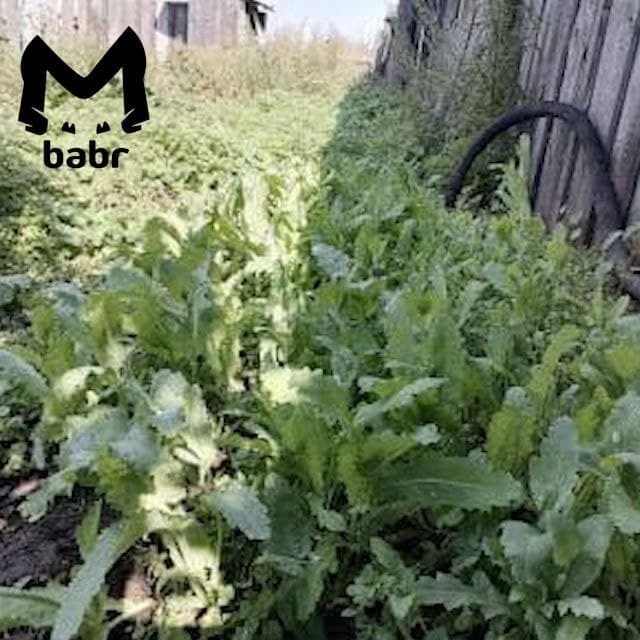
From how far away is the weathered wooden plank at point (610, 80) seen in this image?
2.59m

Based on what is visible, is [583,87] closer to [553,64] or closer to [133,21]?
[553,64]

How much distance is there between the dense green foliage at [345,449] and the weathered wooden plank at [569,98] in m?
0.98

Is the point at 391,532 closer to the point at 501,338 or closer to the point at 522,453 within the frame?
the point at 522,453

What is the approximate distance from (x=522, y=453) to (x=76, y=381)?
80 cm

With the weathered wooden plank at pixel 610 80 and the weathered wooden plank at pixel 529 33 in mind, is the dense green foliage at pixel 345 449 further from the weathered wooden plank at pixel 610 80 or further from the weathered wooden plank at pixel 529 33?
the weathered wooden plank at pixel 529 33

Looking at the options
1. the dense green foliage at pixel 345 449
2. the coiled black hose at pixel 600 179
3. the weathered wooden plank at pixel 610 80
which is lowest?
the dense green foliage at pixel 345 449

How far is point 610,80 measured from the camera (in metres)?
2.70

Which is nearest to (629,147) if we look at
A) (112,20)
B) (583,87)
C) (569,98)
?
(583,87)

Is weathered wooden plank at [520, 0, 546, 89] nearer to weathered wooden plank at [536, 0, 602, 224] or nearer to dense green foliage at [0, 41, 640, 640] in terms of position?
weathered wooden plank at [536, 0, 602, 224]

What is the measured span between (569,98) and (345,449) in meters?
2.33

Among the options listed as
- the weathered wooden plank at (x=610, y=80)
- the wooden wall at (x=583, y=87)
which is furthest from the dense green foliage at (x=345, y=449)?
the weathered wooden plank at (x=610, y=80)

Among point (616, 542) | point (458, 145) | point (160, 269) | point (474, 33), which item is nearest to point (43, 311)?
point (160, 269)

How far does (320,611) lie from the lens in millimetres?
1259

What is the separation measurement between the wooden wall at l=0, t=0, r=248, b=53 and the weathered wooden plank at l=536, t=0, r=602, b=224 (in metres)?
5.37
